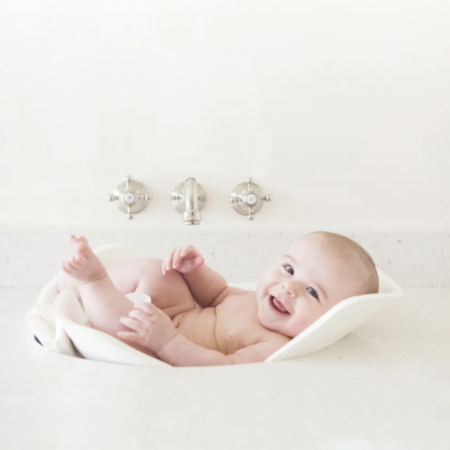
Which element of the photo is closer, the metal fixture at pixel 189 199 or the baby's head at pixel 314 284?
the baby's head at pixel 314 284

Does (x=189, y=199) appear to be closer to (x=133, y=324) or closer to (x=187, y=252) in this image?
(x=187, y=252)

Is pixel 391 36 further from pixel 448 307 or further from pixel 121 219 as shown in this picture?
pixel 121 219

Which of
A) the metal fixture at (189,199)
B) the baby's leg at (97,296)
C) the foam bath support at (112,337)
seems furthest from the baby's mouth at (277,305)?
the metal fixture at (189,199)

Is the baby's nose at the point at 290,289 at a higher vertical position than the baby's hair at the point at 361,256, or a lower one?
lower

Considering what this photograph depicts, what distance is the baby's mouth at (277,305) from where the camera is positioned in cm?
93

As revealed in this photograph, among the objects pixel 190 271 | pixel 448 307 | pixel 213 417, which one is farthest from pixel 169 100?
pixel 213 417

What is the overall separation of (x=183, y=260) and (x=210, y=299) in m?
0.12

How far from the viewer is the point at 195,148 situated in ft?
4.69

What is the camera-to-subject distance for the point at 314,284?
0.93m

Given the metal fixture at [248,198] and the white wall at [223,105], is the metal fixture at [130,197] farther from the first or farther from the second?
the metal fixture at [248,198]

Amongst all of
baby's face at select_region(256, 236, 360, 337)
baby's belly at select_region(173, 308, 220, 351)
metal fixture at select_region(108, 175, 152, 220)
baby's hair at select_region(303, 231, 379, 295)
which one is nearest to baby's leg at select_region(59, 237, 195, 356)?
baby's belly at select_region(173, 308, 220, 351)

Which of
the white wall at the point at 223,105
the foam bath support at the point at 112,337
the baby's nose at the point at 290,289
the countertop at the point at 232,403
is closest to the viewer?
the countertop at the point at 232,403

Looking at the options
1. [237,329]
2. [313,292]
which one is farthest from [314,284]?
[237,329]

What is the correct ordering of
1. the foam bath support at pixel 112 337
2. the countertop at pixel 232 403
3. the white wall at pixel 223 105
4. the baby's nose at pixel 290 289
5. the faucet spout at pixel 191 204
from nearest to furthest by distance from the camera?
the countertop at pixel 232 403, the foam bath support at pixel 112 337, the baby's nose at pixel 290 289, the faucet spout at pixel 191 204, the white wall at pixel 223 105
